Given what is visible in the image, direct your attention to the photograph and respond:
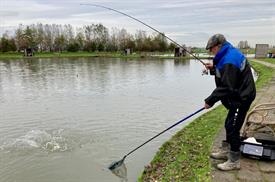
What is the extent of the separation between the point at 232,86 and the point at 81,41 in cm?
8849

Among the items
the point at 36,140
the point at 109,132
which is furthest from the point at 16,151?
the point at 109,132

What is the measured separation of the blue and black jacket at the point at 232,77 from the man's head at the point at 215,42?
67 mm

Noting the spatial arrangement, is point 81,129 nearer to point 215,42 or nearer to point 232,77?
point 215,42

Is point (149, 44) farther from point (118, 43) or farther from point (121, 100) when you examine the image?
point (121, 100)

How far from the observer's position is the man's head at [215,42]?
4586 millimetres

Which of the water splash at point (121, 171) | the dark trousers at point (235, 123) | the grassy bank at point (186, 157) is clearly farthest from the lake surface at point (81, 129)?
the dark trousers at point (235, 123)

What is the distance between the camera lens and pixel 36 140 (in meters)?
8.63

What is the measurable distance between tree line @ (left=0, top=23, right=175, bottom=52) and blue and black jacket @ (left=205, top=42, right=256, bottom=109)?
79.4 m

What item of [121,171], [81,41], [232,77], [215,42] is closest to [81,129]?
[121,171]

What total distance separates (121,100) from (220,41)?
401 inches

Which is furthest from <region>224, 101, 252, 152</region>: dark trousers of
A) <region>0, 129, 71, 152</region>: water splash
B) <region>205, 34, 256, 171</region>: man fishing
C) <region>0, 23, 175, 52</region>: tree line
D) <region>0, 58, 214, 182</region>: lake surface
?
<region>0, 23, 175, 52</region>: tree line

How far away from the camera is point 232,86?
443 cm

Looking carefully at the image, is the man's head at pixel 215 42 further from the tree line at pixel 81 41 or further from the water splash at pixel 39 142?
the tree line at pixel 81 41

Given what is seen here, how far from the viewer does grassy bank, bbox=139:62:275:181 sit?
5.32 metres
